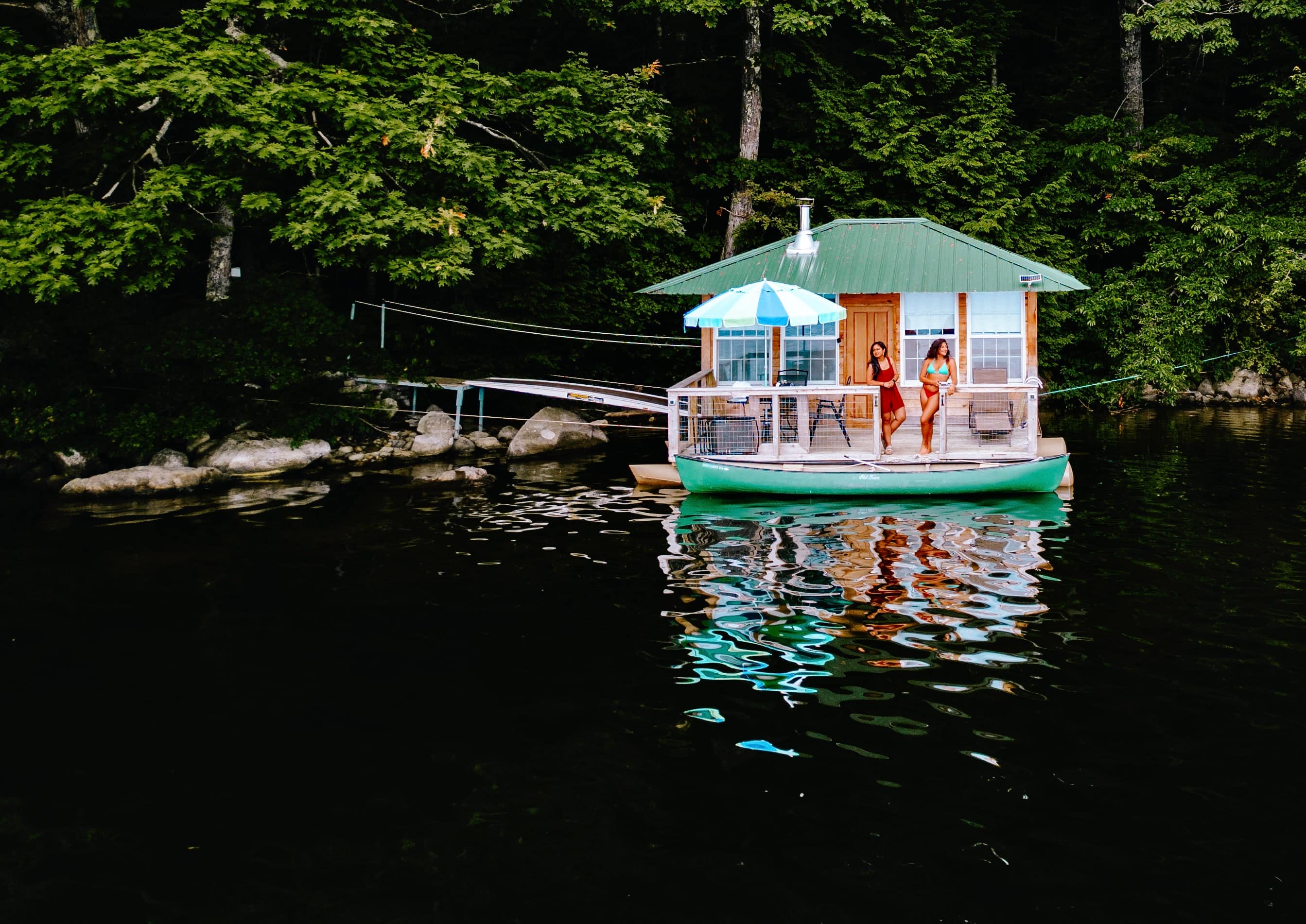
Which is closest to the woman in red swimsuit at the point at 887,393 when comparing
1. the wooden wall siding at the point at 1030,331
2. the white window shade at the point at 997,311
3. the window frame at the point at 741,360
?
the white window shade at the point at 997,311

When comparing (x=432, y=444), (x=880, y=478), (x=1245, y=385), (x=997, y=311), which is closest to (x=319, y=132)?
(x=432, y=444)

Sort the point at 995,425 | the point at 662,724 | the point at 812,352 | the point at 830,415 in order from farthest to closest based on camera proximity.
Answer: the point at 812,352 → the point at 830,415 → the point at 995,425 → the point at 662,724

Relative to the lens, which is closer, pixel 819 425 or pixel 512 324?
pixel 819 425

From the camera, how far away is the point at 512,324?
26016 mm

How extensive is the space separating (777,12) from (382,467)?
1420cm

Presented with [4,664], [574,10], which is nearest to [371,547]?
[4,664]

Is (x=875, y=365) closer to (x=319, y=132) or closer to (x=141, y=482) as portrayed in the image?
(x=319, y=132)

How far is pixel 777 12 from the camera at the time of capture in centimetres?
2577

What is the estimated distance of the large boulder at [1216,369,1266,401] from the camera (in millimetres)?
29719

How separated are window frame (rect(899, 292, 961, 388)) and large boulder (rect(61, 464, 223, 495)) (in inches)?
498

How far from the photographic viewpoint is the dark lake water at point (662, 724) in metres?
5.92

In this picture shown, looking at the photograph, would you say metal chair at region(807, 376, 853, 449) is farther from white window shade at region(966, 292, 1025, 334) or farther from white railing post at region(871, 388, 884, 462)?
white window shade at region(966, 292, 1025, 334)

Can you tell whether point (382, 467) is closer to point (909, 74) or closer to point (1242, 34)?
point (909, 74)

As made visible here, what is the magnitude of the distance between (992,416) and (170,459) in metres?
14.6
